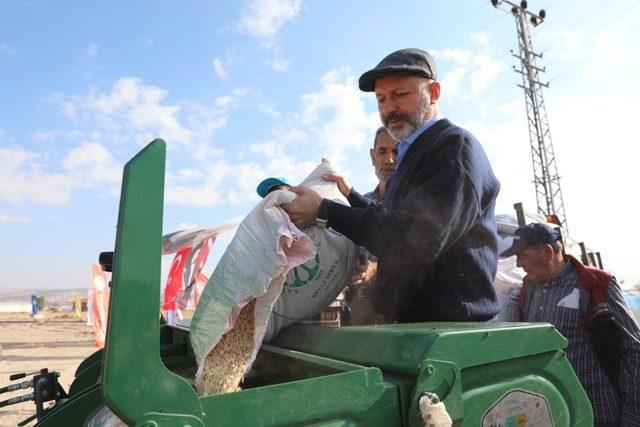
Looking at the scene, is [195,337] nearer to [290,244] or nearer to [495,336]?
[290,244]

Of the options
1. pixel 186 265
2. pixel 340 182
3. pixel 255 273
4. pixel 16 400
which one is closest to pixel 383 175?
pixel 340 182

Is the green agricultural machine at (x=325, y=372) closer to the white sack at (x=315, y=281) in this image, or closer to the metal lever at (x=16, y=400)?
the white sack at (x=315, y=281)

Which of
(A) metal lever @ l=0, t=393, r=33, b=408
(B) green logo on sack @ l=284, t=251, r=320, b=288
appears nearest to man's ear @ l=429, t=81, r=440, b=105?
(B) green logo on sack @ l=284, t=251, r=320, b=288

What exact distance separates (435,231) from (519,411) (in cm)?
66

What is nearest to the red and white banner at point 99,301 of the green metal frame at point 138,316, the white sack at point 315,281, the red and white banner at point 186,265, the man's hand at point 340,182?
the red and white banner at point 186,265

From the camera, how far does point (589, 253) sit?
623 cm

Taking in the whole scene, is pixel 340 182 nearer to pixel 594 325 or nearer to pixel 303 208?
pixel 303 208

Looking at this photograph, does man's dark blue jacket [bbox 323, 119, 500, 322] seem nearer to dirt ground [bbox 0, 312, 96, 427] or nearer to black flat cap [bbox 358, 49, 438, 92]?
black flat cap [bbox 358, 49, 438, 92]

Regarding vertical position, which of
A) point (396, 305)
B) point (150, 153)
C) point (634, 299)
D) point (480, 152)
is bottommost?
point (634, 299)

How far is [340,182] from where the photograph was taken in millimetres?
2605

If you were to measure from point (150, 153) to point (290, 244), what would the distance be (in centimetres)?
62

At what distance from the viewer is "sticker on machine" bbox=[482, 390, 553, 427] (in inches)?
54.1

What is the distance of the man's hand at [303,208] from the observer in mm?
1744

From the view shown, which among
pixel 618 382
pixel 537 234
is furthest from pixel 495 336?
pixel 537 234
